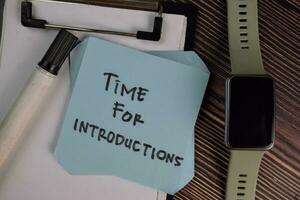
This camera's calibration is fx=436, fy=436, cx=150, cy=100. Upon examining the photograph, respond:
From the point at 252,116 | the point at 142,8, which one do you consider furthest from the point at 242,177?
the point at 142,8

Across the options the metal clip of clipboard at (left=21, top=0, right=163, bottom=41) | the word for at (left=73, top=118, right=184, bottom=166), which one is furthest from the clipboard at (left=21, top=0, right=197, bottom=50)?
the word for at (left=73, top=118, right=184, bottom=166)

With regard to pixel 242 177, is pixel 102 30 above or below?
above

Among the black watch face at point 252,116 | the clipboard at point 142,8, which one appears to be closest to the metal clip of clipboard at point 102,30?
the clipboard at point 142,8

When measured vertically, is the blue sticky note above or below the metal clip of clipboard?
below

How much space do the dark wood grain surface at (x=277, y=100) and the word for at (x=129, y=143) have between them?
0.03 meters

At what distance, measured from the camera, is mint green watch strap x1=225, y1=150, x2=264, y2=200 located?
437 millimetres

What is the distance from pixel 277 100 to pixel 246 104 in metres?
0.05

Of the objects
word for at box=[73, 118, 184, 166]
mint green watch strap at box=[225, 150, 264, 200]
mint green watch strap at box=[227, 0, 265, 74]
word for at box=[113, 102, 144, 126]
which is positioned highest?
mint green watch strap at box=[227, 0, 265, 74]

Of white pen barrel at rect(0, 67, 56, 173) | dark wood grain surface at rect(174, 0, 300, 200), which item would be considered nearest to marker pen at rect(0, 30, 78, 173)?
white pen barrel at rect(0, 67, 56, 173)

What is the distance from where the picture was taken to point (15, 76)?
0.46 metres

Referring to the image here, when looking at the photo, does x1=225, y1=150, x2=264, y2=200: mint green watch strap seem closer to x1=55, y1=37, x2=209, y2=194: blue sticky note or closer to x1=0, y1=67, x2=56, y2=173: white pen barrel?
x1=55, y1=37, x2=209, y2=194: blue sticky note

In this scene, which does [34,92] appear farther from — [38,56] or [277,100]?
[277,100]

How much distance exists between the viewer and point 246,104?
1.35 feet

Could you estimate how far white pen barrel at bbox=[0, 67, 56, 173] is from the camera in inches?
17.3
